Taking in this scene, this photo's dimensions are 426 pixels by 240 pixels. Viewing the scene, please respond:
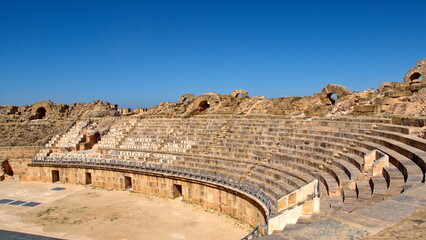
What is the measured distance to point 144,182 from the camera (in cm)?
1822

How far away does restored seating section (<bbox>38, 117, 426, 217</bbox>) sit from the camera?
8453 millimetres

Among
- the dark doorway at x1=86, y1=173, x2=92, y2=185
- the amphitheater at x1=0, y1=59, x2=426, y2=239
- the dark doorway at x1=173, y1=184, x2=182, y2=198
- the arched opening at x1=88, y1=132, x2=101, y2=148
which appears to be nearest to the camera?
the amphitheater at x1=0, y1=59, x2=426, y2=239

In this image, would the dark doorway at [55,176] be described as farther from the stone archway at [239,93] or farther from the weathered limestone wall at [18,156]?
the stone archway at [239,93]

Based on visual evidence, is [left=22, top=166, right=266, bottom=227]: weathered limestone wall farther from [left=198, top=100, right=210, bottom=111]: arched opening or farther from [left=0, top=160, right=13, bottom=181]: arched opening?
[left=198, top=100, right=210, bottom=111]: arched opening

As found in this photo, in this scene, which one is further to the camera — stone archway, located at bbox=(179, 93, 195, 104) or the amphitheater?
stone archway, located at bbox=(179, 93, 195, 104)

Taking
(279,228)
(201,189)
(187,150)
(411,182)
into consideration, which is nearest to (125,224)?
(201,189)

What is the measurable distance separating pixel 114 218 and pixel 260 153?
7015 mm

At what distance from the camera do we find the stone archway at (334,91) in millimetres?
19153

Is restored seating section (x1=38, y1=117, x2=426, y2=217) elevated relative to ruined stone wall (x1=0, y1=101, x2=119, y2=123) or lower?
lower

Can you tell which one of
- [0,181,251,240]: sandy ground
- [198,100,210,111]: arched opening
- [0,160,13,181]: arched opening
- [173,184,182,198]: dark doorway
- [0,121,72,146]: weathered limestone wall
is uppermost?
[198,100,210,111]: arched opening

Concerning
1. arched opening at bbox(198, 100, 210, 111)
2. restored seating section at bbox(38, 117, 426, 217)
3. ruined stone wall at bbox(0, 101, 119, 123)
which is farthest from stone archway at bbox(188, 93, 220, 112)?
ruined stone wall at bbox(0, 101, 119, 123)

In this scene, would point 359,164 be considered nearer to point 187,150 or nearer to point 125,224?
point 125,224

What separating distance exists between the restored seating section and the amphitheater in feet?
0.18

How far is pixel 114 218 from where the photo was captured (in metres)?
14.4
